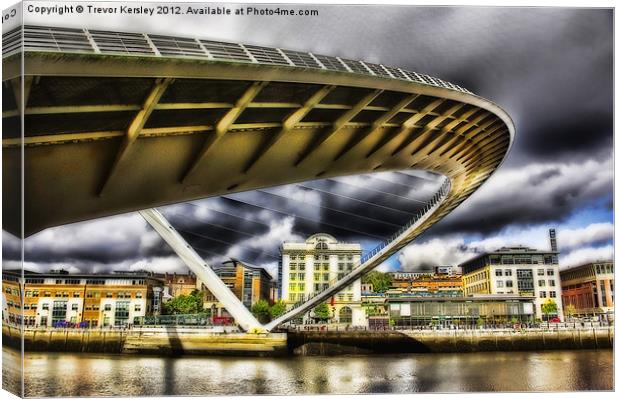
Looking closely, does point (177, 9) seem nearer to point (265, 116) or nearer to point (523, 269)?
point (265, 116)

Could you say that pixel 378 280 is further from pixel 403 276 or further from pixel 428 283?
pixel 428 283

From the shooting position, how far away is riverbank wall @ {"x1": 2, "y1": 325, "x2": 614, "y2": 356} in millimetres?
11805

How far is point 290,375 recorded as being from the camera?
37.1 ft

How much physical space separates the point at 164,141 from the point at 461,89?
16.9ft

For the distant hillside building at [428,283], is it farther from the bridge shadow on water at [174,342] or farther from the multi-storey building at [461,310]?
the bridge shadow on water at [174,342]

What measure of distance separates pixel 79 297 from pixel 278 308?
4365mm

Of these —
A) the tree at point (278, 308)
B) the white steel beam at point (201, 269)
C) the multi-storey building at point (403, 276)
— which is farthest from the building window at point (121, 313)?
the multi-storey building at point (403, 276)

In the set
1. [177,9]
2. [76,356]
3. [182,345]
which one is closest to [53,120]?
[177,9]

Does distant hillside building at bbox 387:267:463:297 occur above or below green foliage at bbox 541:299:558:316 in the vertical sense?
above

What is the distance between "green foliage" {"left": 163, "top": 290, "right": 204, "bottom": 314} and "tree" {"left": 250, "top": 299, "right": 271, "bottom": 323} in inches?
51.3

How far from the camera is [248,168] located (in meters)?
9.53

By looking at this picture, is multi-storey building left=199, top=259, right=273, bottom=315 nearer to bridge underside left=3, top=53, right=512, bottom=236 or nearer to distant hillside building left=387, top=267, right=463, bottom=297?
distant hillside building left=387, top=267, right=463, bottom=297

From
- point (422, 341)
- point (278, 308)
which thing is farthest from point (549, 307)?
point (278, 308)

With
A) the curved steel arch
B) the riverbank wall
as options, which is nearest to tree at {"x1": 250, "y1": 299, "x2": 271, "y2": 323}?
the riverbank wall
